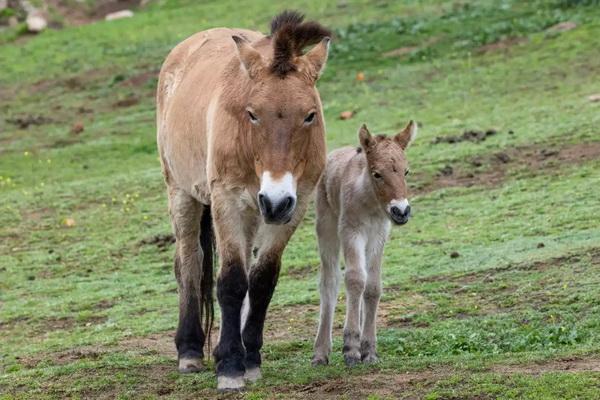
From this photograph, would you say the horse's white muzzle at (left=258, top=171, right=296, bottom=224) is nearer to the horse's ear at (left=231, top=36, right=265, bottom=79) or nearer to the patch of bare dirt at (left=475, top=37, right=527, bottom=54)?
the horse's ear at (left=231, top=36, right=265, bottom=79)

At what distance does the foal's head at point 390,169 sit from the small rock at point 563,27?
16.4m

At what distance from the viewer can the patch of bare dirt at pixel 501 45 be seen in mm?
24403

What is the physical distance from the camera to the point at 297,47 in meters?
7.70

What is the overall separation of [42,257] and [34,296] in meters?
1.84

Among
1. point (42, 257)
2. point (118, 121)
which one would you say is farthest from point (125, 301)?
point (118, 121)

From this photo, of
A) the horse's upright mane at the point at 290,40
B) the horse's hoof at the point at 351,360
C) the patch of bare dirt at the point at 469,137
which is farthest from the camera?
the patch of bare dirt at the point at 469,137

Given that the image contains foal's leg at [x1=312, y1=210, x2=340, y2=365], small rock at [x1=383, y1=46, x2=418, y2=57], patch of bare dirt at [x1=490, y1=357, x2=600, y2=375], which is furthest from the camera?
small rock at [x1=383, y1=46, x2=418, y2=57]

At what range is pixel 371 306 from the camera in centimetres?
866

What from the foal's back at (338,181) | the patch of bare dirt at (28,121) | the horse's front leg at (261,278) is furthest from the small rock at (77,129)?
the horse's front leg at (261,278)

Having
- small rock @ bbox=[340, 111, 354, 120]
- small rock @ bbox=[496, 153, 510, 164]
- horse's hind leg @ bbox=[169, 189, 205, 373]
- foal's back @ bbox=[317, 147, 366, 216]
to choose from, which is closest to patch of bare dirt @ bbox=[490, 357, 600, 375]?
foal's back @ bbox=[317, 147, 366, 216]

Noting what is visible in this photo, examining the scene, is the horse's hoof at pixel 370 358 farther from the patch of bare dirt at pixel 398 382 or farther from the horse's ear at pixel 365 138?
the horse's ear at pixel 365 138

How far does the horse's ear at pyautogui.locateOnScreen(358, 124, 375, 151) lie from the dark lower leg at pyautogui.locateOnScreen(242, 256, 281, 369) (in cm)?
127

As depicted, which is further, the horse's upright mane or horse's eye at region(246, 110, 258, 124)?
the horse's upright mane

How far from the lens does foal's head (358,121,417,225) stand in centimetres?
833
